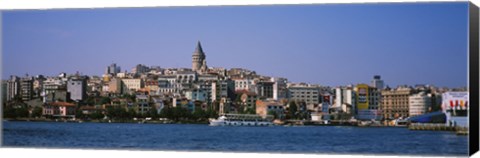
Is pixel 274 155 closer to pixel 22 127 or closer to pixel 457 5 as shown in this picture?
pixel 457 5

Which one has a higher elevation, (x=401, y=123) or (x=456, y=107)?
(x=456, y=107)

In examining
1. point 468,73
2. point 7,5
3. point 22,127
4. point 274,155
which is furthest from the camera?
point 22,127

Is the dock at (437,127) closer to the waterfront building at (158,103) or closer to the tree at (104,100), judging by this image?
the waterfront building at (158,103)

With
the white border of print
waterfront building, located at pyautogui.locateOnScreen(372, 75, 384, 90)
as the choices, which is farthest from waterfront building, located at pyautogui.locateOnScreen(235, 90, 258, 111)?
the white border of print

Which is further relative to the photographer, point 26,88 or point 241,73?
point 26,88

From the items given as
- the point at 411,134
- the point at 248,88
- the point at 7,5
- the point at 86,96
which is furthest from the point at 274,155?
the point at 86,96

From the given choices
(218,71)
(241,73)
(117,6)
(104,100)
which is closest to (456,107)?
(117,6)

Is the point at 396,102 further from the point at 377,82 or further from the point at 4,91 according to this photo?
the point at 4,91
